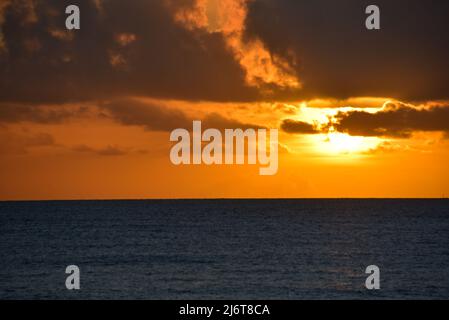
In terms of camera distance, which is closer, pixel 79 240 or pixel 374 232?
pixel 79 240

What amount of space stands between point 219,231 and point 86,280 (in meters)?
77.5

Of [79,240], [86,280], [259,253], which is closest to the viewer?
[86,280]

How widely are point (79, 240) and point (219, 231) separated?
32476 mm

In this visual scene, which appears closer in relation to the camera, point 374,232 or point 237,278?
Answer: point 237,278

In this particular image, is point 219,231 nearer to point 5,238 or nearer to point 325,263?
point 5,238
